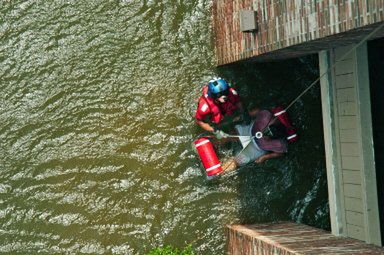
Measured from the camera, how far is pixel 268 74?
1195 cm

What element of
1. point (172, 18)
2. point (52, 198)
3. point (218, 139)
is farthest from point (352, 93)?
point (52, 198)

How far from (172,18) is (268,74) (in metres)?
1.74

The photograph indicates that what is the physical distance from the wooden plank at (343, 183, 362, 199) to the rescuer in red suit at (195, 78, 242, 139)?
2.25m

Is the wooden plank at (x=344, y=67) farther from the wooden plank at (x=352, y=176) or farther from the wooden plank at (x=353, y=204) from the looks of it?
the wooden plank at (x=353, y=204)

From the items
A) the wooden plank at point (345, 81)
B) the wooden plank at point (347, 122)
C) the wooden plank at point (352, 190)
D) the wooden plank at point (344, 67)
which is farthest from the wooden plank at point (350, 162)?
the wooden plank at point (344, 67)

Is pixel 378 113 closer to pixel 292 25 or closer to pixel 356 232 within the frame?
pixel 356 232

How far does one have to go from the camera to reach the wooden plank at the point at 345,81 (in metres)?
9.49

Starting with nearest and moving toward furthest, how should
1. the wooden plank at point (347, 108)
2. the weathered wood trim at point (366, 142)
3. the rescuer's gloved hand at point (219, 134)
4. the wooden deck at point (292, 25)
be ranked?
the wooden deck at point (292, 25) → the weathered wood trim at point (366, 142) → the wooden plank at point (347, 108) → the rescuer's gloved hand at point (219, 134)

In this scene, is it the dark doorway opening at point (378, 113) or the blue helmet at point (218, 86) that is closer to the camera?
the dark doorway opening at point (378, 113)

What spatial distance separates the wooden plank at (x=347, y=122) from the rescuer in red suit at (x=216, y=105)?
1.87m

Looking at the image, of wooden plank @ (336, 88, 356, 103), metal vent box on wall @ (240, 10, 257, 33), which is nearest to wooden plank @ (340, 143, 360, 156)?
wooden plank @ (336, 88, 356, 103)

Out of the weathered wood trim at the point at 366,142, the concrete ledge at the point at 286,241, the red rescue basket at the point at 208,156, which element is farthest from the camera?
the red rescue basket at the point at 208,156

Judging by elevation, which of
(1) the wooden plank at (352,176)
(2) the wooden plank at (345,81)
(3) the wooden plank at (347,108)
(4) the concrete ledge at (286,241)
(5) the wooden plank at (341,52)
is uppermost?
(5) the wooden plank at (341,52)

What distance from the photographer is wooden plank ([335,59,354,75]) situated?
31.1 feet
